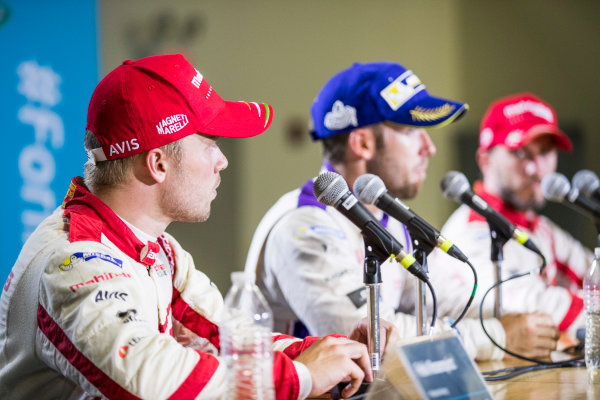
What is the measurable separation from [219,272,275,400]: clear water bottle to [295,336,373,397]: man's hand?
0.29ft

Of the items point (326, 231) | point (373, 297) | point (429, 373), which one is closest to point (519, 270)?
point (326, 231)

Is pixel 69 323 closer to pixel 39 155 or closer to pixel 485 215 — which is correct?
pixel 485 215

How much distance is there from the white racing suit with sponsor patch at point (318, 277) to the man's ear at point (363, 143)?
21cm

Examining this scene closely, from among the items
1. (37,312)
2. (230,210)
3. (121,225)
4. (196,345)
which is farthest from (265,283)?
(230,210)

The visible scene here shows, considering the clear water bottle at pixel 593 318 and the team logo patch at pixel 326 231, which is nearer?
the clear water bottle at pixel 593 318

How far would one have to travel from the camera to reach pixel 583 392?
5.25 feet

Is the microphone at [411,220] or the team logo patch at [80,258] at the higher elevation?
the team logo patch at [80,258]

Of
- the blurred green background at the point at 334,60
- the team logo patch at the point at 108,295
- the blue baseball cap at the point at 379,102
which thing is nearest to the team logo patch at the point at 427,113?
the blue baseball cap at the point at 379,102

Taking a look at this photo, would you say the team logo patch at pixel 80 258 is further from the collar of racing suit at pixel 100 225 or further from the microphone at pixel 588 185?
the microphone at pixel 588 185

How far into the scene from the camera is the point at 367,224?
1.48 metres

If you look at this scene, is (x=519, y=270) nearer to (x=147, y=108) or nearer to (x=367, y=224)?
(x=367, y=224)

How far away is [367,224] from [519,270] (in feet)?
5.33

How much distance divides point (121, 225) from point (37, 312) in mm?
235

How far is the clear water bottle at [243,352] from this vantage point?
4.15ft
